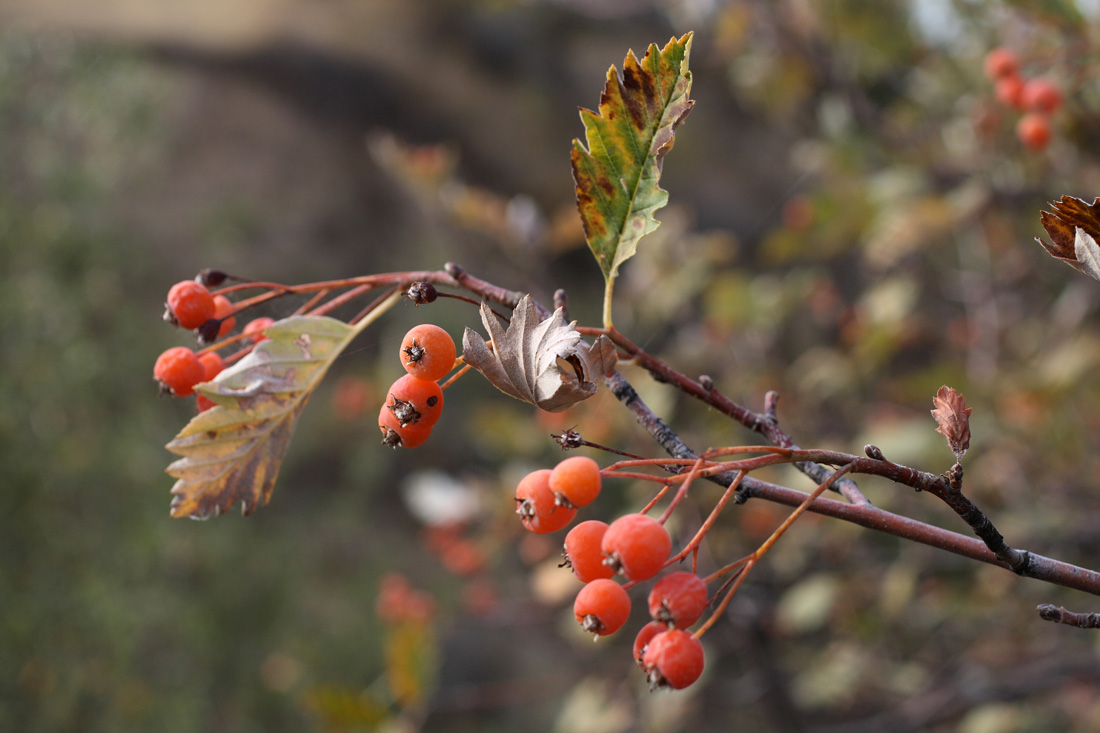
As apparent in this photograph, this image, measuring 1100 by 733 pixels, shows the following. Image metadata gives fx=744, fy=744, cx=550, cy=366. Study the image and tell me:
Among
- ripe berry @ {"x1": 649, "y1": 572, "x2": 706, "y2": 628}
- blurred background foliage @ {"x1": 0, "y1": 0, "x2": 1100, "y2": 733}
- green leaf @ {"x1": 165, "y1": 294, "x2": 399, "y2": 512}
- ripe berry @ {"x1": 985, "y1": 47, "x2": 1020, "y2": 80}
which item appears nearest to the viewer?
ripe berry @ {"x1": 649, "y1": 572, "x2": 706, "y2": 628}

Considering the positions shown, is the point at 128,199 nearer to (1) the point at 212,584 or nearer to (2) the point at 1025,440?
(1) the point at 212,584

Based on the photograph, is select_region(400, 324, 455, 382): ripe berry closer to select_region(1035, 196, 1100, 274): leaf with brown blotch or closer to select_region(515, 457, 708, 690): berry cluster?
select_region(515, 457, 708, 690): berry cluster

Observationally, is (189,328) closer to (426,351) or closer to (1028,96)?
(426,351)

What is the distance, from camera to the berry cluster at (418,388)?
1.64 ft

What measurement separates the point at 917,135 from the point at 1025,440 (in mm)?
1001

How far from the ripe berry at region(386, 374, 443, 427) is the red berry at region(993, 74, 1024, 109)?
1344 millimetres

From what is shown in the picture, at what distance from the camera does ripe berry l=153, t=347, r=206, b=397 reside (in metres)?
0.58

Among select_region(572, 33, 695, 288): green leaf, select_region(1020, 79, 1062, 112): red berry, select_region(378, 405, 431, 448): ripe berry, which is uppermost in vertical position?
select_region(1020, 79, 1062, 112): red berry

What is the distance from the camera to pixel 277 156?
4.59m

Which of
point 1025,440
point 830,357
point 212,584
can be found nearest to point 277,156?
point 212,584

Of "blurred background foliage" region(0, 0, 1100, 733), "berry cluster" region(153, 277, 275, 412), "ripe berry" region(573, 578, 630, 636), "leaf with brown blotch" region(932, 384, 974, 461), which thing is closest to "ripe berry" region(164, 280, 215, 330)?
"berry cluster" region(153, 277, 275, 412)

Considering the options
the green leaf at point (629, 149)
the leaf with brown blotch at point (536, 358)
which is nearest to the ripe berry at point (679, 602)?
the leaf with brown blotch at point (536, 358)

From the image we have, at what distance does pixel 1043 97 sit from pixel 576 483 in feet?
4.19

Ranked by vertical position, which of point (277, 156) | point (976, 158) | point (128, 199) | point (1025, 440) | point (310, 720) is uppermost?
point (277, 156)
